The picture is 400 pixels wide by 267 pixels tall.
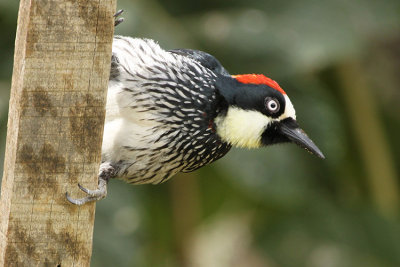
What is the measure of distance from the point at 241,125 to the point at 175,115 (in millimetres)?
298

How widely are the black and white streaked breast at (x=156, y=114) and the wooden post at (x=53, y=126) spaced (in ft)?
2.11

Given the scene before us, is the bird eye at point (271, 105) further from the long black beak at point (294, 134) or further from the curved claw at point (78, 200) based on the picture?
the curved claw at point (78, 200)

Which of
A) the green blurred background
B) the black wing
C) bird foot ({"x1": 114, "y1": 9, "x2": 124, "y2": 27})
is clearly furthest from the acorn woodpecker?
the green blurred background

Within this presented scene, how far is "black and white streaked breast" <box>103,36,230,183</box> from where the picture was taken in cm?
335

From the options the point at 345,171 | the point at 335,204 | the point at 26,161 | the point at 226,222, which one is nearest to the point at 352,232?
the point at 335,204

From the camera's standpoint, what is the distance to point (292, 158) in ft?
18.2

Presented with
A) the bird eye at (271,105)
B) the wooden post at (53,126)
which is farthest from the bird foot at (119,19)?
the bird eye at (271,105)

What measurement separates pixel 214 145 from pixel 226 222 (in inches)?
171

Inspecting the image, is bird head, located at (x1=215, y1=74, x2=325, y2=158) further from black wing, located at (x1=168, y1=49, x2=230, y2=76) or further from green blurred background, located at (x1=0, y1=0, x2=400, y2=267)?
green blurred background, located at (x1=0, y1=0, x2=400, y2=267)

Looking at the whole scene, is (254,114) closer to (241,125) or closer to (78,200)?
(241,125)

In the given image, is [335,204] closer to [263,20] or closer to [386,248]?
[386,248]

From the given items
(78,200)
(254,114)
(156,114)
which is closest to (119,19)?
(156,114)

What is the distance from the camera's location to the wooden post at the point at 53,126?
8.48ft

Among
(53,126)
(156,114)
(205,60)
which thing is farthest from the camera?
(205,60)
